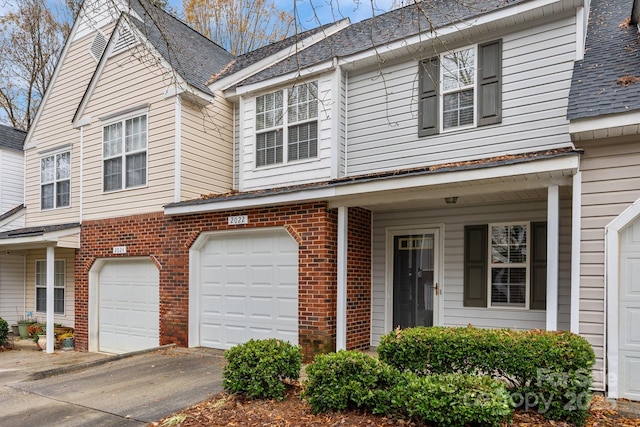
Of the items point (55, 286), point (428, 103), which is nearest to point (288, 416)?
point (428, 103)

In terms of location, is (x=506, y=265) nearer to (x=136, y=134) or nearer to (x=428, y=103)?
(x=428, y=103)

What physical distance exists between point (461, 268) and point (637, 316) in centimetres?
280

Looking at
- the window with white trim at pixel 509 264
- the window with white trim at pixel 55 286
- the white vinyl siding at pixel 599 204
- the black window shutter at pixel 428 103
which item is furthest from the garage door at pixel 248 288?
the window with white trim at pixel 55 286

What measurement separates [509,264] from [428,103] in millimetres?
3054

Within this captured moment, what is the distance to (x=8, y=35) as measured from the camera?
57.8ft

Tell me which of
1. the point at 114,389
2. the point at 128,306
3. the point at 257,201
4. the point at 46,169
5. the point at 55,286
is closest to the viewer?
the point at 114,389

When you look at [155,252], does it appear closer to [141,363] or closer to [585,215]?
[141,363]

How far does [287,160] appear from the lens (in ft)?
29.6

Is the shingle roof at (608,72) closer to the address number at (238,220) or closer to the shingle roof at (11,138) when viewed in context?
the address number at (238,220)

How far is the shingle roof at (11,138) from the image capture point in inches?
591

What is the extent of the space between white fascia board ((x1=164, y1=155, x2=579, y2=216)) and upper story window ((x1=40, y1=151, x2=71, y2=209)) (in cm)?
488

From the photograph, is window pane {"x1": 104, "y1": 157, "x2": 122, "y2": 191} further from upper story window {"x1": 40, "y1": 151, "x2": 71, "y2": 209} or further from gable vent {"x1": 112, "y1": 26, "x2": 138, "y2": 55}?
gable vent {"x1": 112, "y1": 26, "x2": 138, "y2": 55}

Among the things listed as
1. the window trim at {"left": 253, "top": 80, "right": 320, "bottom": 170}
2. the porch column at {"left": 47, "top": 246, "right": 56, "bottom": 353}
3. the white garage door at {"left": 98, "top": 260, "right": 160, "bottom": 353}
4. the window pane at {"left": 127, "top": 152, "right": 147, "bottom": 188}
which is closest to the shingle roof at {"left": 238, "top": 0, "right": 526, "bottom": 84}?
the window trim at {"left": 253, "top": 80, "right": 320, "bottom": 170}

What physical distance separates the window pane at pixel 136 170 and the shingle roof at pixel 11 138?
7.44 metres
